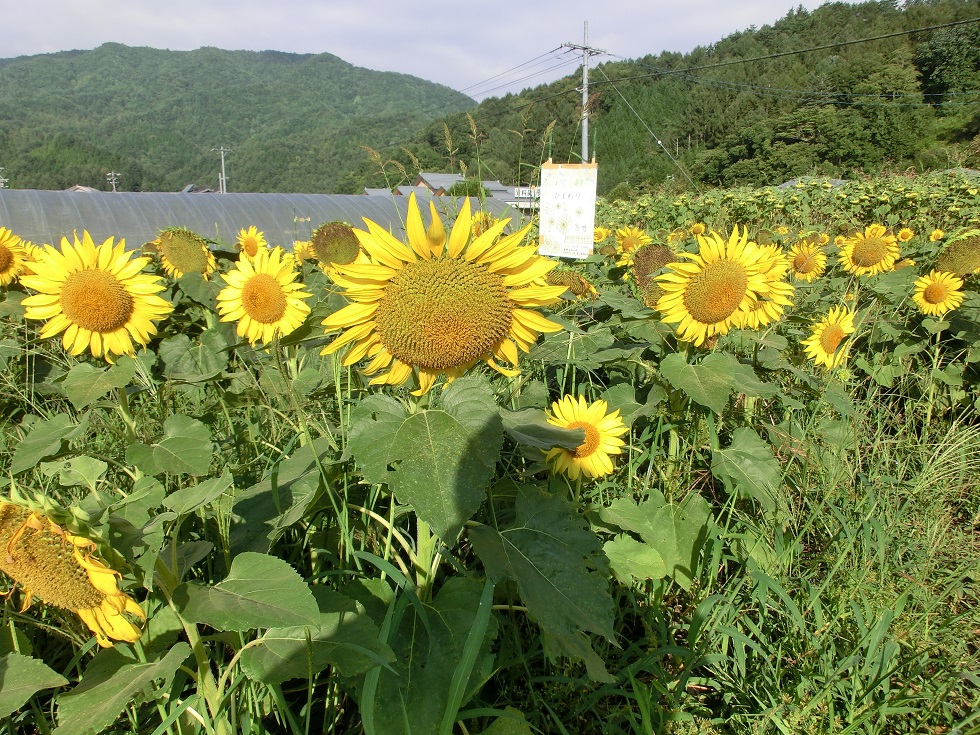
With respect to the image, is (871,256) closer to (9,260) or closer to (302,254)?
(302,254)

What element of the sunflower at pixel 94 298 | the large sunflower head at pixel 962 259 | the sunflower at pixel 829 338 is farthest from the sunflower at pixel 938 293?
the sunflower at pixel 94 298

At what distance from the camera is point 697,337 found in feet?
7.23

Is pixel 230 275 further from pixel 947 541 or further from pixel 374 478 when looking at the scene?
pixel 947 541

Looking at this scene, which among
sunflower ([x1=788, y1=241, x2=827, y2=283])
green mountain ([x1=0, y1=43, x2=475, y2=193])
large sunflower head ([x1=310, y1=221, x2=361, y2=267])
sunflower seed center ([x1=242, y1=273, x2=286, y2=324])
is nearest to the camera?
sunflower seed center ([x1=242, y1=273, x2=286, y2=324])

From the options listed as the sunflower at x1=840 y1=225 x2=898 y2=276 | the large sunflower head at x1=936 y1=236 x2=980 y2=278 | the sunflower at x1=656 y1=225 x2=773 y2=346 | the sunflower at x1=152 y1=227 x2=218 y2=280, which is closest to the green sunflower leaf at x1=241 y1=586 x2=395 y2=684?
the sunflower at x1=656 y1=225 x2=773 y2=346

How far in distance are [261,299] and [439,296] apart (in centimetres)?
162

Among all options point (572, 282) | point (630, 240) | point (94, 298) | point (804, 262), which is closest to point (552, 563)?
point (94, 298)

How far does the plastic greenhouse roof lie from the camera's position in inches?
356

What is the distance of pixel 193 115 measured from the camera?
364ft

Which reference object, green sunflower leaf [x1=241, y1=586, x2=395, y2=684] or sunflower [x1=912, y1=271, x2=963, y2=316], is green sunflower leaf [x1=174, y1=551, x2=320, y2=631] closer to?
green sunflower leaf [x1=241, y1=586, x2=395, y2=684]

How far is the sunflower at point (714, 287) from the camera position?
2.12 meters

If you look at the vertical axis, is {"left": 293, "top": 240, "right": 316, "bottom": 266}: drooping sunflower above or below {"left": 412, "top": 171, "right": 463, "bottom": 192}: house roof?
below

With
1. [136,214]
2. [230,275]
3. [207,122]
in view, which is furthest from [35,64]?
[230,275]

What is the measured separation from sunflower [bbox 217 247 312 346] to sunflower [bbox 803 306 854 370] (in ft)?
8.17
